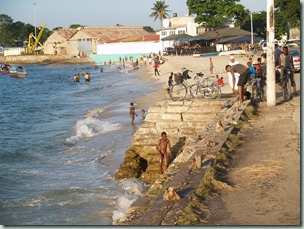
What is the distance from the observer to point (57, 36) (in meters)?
125

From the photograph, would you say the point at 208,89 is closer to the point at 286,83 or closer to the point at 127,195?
the point at 286,83

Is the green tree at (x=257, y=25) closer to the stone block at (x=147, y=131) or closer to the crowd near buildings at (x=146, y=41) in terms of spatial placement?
the crowd near buildings at (x=146, y=41)

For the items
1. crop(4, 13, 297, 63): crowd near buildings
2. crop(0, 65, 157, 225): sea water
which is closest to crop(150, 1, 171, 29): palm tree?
crop(4, 13, 297, 63): crowd near buildings

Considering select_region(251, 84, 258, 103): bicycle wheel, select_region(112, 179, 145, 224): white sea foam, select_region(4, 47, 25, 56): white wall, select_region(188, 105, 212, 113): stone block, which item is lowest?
select_region(112, 179, 145, 224): white sea foam

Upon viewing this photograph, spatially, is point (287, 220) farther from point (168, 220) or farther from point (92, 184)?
point (92, 184)

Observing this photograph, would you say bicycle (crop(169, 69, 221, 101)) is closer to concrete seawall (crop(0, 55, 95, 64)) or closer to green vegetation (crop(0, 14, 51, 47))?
concrete seawall (crop(0, 55, 95, 64))

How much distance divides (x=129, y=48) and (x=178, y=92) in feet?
270

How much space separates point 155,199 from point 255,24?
71.3 metres

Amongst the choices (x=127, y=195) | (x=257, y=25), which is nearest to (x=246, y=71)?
(x=127, y=195)

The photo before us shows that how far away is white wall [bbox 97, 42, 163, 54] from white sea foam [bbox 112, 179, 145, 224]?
256 ft

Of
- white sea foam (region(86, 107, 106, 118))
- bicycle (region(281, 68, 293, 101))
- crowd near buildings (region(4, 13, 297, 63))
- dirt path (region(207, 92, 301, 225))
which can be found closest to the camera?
dirt path (region(207, 92, 301, 225))

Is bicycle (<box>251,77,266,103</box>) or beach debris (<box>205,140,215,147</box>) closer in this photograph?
beach debris (<box>205,140,215,147</box>)

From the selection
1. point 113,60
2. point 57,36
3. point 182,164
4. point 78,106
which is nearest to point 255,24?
point 113,60

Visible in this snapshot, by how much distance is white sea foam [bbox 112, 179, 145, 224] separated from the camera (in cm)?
1068
